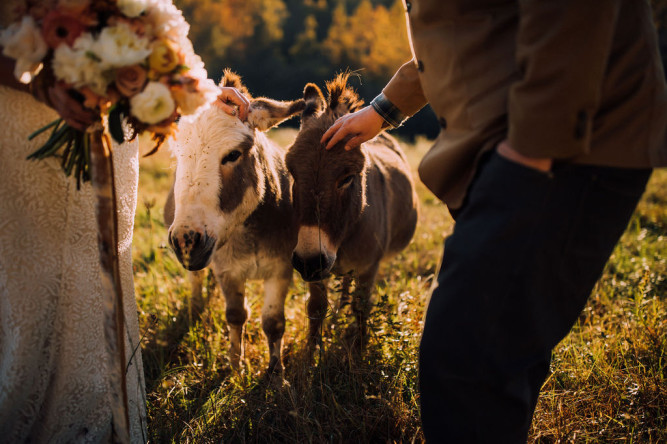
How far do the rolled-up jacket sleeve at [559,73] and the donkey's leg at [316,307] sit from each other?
79.9 inches

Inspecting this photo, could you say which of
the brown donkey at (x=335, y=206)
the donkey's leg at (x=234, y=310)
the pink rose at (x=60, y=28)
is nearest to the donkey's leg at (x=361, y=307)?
the brown donkey at (x=335, y=206)

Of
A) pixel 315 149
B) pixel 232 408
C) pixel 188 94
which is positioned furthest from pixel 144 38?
pixel 232 408

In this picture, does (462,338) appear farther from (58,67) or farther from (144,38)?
(58,67)

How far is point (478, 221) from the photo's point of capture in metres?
1.50

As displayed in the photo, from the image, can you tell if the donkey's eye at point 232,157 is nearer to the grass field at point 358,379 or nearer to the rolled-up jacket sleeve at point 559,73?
the grass field at point 358,379

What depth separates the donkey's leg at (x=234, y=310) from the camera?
3.38m

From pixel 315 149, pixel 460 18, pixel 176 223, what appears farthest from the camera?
pixel 315 149

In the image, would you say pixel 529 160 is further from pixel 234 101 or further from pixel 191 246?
pixel 234 101

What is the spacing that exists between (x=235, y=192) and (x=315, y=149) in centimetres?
55

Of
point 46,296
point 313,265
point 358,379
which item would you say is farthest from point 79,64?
point 358,379

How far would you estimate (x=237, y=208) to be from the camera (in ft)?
9.29

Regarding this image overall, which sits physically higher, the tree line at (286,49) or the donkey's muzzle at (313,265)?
the donkey's muzzle at (313,265)

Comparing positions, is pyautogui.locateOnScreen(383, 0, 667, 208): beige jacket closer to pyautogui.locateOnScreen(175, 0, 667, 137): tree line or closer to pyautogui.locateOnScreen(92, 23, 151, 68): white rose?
pyautogui.locateOnScreen(92, 23, 151, 68): white rose

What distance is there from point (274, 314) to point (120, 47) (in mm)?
2313
